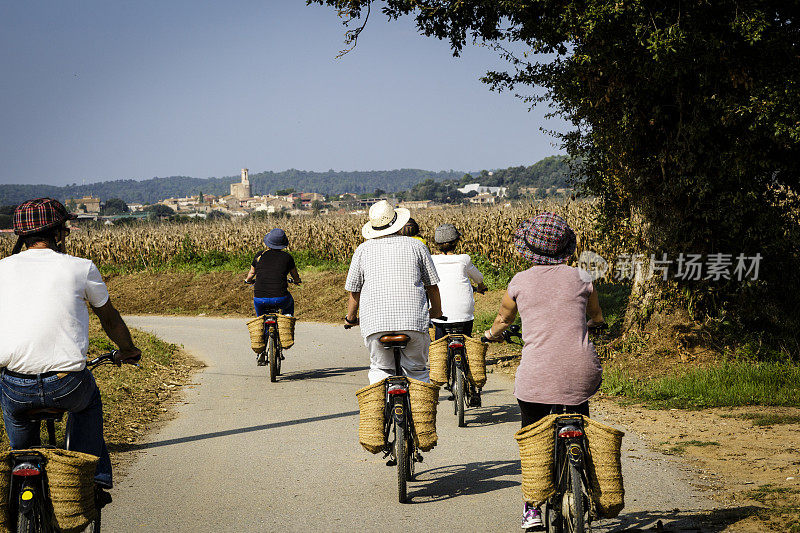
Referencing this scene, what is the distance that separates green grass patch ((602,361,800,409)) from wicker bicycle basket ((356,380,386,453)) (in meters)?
4.86

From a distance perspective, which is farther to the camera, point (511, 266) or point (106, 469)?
point (511, 266)

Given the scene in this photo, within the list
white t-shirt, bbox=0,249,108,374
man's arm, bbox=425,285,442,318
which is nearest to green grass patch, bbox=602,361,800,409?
man's arm, bbox=425,285,442,318

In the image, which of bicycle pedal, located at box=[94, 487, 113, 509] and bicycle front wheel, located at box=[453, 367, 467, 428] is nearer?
bicycle pedal, located at box=[94, 487, 113, 509]

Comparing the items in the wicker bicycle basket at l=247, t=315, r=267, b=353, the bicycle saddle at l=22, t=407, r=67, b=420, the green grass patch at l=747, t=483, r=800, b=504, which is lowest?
the green grass patch at l=747, t=483, r=800, b=504

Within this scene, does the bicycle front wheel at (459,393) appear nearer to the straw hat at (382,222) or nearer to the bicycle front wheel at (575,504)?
the straw hat at (382,222)

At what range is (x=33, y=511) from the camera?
161 inches

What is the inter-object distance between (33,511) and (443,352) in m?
5.37

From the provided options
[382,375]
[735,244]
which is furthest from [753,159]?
[382,375]

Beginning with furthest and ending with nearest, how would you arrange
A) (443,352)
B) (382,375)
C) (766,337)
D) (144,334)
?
1. (144,334)
2. (766,337)
3. (443,352)
4. (382,375)

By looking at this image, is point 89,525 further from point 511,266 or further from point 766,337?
point 511,266

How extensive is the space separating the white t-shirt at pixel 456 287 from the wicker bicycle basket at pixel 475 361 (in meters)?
0.45

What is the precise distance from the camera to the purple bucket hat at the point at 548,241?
4742 millimetres

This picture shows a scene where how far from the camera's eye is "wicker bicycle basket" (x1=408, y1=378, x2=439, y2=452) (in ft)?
19.9

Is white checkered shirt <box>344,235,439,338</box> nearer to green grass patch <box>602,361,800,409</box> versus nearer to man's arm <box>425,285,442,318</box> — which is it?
man's arm <box>425,285,442,318</box>
